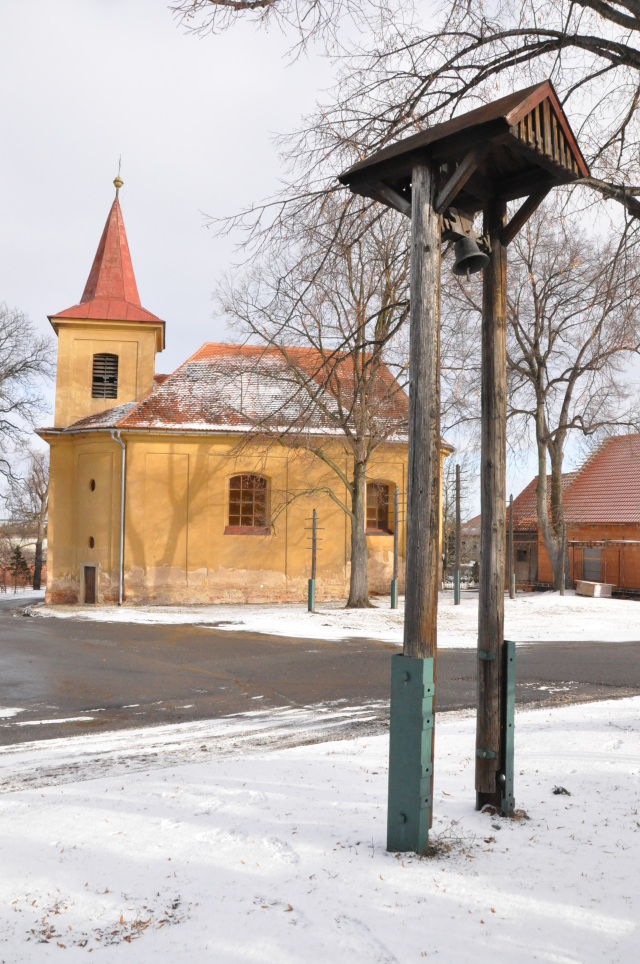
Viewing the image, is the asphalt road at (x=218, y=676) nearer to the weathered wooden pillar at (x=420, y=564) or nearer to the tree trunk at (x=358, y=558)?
the weathered wooden pillar at (x=420, y=564)

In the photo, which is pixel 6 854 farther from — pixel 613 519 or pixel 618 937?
pixel 613 519

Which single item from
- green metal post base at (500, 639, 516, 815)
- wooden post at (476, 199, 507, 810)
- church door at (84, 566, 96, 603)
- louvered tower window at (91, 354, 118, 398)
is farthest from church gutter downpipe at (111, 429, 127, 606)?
green metal post base at (500, 639, 516, 815)

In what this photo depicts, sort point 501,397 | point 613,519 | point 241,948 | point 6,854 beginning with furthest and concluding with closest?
point 613,519 < point 501,397 < point 6,854 < point 241,948

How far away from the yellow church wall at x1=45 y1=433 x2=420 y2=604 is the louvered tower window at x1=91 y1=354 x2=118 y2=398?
2121mm

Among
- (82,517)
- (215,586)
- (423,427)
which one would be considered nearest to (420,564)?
(423,427)

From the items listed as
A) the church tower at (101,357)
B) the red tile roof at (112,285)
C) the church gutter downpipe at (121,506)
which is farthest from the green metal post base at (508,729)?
the red tile roof at (112,285)

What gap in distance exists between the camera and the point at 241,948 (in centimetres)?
304

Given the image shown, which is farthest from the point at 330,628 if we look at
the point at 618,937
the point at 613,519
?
the point at 613,519

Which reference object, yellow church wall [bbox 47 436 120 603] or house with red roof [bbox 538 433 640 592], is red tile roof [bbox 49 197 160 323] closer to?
yellow church wall [bbox 47 436 120 603]

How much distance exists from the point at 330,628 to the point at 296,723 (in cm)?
942

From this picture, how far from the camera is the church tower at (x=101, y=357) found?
2641 cm

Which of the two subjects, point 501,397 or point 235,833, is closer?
point 235,833

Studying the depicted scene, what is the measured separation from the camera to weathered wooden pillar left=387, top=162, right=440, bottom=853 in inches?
160

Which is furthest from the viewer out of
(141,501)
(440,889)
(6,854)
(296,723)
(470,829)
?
(141,501)
